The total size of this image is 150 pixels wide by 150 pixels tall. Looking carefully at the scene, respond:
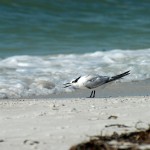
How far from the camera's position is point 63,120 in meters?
5.09

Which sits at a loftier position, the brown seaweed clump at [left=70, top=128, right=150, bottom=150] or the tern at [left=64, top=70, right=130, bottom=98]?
the tern at [left=64, top=70, right=130, bottom=98]

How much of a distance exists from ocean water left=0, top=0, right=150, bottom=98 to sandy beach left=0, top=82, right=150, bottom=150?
1.54m

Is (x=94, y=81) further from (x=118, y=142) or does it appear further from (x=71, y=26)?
(x=71, y=26)

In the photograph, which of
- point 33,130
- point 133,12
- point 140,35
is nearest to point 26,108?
point 33,130

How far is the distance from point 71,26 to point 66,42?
2488mm

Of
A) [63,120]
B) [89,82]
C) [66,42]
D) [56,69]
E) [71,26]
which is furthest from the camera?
[71,26]

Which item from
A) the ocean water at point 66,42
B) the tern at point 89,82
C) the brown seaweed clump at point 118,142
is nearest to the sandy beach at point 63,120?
the brown seaweed clump at point 118,142

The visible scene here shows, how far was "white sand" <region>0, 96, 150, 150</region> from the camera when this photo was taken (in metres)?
4.34

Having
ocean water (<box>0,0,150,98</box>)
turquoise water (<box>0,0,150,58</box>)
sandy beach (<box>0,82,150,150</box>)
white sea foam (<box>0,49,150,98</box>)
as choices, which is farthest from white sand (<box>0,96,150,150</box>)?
turquoise water (<box>0,0,150,58</box>)

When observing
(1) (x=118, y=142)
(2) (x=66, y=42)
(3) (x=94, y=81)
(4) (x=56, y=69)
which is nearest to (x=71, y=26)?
(2) (x=66, y=42)

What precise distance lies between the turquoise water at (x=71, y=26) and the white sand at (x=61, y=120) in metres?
4.97

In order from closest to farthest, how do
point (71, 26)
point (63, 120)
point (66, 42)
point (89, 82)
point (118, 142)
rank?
point (118, 142) → point (63, 120) → point (89, 82) → point (66, 42) → point (71, 26)

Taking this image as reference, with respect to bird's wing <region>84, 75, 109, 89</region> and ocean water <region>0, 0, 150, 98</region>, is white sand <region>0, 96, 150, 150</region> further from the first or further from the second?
ocean water <region>0, 0, 150, 98</region>

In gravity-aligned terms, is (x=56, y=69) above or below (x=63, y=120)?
above
